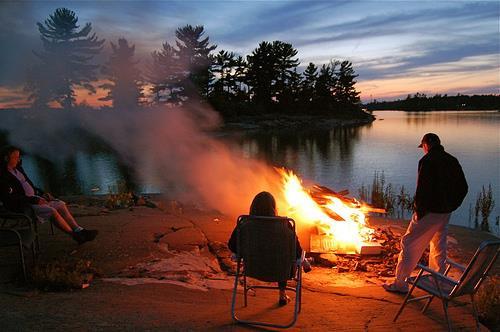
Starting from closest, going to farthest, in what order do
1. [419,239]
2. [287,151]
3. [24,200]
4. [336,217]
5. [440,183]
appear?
[440,183]
[419,239]
[24,200]
[336,217]
[287,151]

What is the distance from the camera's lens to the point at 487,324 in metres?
4.61

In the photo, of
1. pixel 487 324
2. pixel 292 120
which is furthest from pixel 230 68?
pixel 487 324

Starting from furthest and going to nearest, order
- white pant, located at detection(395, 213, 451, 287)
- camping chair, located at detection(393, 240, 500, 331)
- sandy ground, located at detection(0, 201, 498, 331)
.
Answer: white pant, located at detection(395, 213, 451, 287) < sandy ground, located at detection(0, 201, 498, 331) < camping chair, located at detection(393, 240, 500, 331)

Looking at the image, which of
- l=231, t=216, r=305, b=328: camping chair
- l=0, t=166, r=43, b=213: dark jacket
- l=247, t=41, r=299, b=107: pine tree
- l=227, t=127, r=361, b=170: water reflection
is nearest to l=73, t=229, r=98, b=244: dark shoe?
l=0, t=166, r=43, b=213: dark jacket

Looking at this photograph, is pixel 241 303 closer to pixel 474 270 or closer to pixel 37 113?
pixel 474 270

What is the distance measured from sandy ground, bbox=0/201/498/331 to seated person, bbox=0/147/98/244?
35cm

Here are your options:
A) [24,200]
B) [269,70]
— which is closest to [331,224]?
[24,200]

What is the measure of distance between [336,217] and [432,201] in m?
2.91

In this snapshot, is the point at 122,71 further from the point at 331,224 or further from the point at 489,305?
the point at 489,305

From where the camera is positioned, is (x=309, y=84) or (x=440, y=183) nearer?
(x=440, y=183)

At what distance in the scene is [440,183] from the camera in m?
5.11

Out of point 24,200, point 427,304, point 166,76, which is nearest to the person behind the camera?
point 427,304

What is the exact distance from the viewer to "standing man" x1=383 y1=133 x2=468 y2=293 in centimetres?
511

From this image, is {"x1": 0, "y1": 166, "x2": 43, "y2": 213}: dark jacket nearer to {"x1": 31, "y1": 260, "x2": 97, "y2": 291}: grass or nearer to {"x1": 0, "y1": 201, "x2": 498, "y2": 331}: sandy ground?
{"x1": 0, "y1": 201, "x2": 498, "y2": 331}: sandy ground
